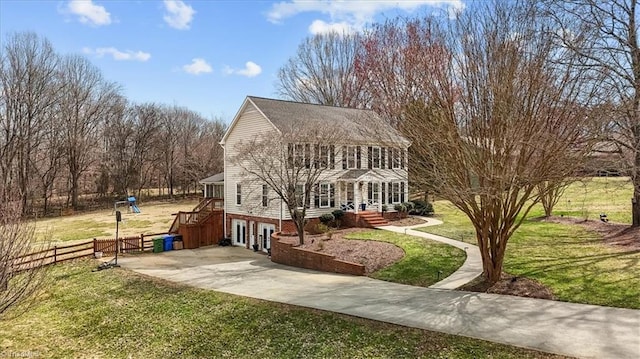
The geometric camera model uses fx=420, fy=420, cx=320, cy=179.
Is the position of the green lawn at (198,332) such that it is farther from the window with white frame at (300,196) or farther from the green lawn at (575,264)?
the window with white frame at (300,196)

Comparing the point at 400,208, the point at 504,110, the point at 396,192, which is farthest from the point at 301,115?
the point at 504,110

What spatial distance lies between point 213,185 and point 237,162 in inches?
302

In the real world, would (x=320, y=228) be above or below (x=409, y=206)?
below

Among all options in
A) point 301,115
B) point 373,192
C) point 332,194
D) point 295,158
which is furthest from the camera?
point 373,192

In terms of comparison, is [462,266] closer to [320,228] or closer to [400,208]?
[320,228]

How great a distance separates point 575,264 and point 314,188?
13628mm

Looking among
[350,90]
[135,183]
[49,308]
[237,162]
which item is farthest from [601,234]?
[135,183]

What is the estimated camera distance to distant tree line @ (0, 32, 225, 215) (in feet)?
136

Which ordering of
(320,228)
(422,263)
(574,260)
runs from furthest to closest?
(320,228) < (422,263) < (574,260)

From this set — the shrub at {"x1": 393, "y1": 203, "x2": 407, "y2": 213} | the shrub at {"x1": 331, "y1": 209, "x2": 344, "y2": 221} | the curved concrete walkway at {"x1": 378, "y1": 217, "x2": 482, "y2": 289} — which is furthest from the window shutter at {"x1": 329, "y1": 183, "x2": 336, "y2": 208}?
the curved concrete walkway at {"x1": 378, "y1": 217, "x2": 482, "y2": 289}

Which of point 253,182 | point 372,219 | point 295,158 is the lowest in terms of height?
point 372,219

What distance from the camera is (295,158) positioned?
21.2 m

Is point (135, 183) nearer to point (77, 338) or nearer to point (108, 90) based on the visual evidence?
point (108, 90)

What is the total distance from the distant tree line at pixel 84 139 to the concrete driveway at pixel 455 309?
29669 mm
